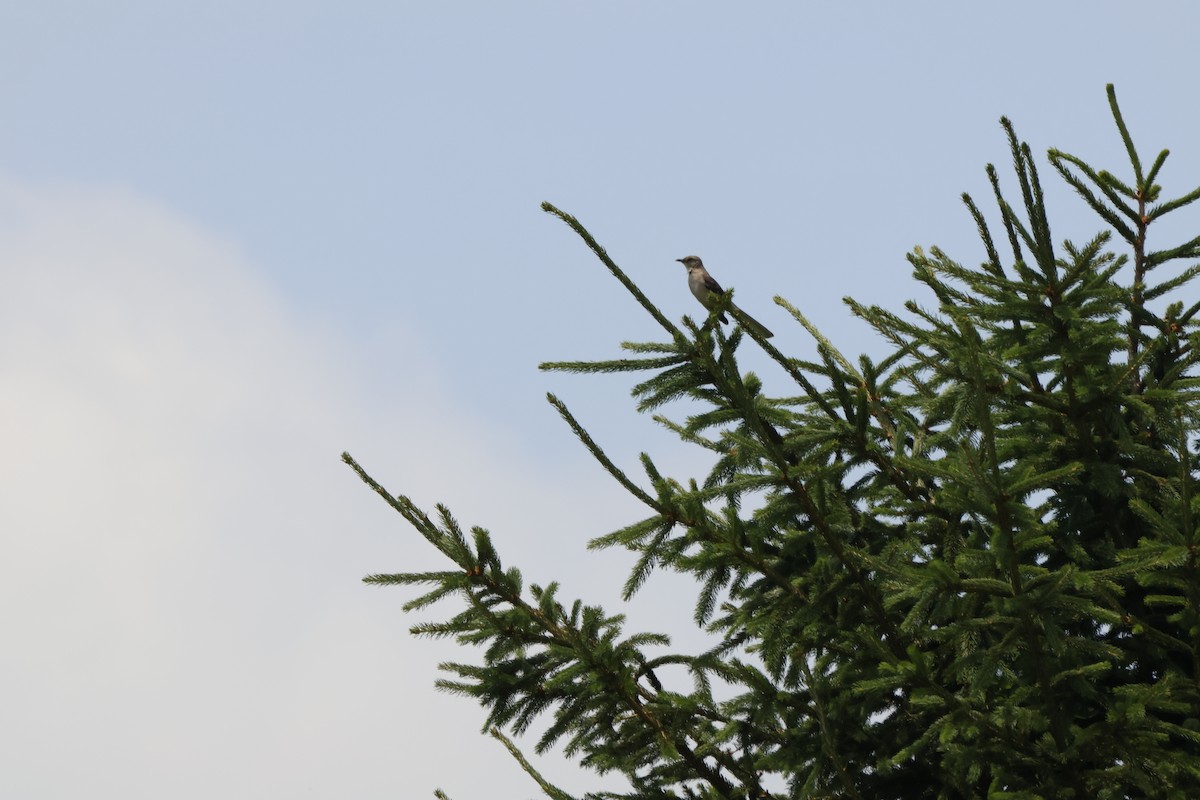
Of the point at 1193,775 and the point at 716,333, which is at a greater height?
the point at 716,333

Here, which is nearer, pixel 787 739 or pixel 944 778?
pixel 944 778

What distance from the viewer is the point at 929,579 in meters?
5.04

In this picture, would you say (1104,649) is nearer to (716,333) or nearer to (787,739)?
(787,739)

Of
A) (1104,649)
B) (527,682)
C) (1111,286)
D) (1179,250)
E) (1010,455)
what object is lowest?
(527,682)

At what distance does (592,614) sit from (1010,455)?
2465 millimetres

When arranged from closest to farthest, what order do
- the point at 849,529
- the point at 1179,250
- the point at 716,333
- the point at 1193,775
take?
the point at 1193,775 < the point at 716,333 < the point at 849,529 < the point at 1179,250

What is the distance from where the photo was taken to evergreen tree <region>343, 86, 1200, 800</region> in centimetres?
523

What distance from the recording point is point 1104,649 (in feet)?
17.7

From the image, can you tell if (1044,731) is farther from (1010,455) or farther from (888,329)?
(888,329)

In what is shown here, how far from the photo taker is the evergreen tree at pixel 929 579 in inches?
206

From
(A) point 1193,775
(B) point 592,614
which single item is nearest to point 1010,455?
(A) point 1193,775

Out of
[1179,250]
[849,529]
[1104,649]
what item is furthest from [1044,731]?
[1179,250]

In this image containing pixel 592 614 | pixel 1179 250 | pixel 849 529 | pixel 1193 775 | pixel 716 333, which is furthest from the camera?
pixel 1179 250

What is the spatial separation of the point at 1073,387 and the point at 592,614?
274 centimetres
